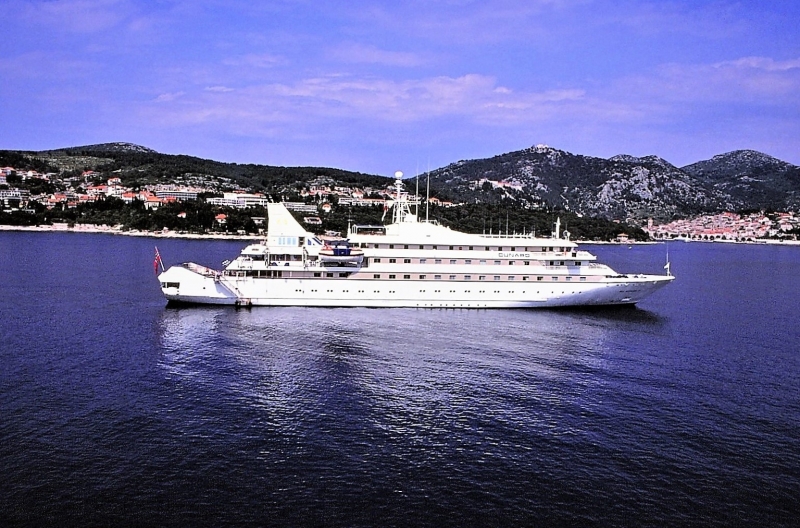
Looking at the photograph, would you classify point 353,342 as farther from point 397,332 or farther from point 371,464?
point 371,464

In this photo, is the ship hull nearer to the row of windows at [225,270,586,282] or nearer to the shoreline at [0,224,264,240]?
the row of windows at [225,270,586,282]

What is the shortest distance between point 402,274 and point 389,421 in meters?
20.7

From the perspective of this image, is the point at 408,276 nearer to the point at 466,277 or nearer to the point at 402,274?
the point at 402,274

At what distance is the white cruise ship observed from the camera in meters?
39.8

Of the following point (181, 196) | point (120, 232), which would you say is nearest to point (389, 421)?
point (120, 232)

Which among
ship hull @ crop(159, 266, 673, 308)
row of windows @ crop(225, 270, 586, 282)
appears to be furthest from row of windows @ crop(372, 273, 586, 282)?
ship hull @ crop(159, 266, 673, 308)

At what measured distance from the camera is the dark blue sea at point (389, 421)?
15492mm

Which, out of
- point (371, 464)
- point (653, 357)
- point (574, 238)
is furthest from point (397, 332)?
point (574, 238)

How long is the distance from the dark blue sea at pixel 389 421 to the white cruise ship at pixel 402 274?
3.13 metres

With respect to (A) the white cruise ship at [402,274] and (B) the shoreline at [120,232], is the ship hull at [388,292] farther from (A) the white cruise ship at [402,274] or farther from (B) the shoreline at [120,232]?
(B) the shoreline at [120,232]

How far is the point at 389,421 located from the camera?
2059 centimetres

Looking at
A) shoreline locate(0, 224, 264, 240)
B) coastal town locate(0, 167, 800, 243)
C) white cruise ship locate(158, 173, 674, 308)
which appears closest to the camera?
white cruise ship locate(158, 173, 674, 308)

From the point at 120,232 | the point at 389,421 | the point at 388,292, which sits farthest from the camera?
the point at 120,232

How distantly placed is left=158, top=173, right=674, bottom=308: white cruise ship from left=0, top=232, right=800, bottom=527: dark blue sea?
10.3ft
